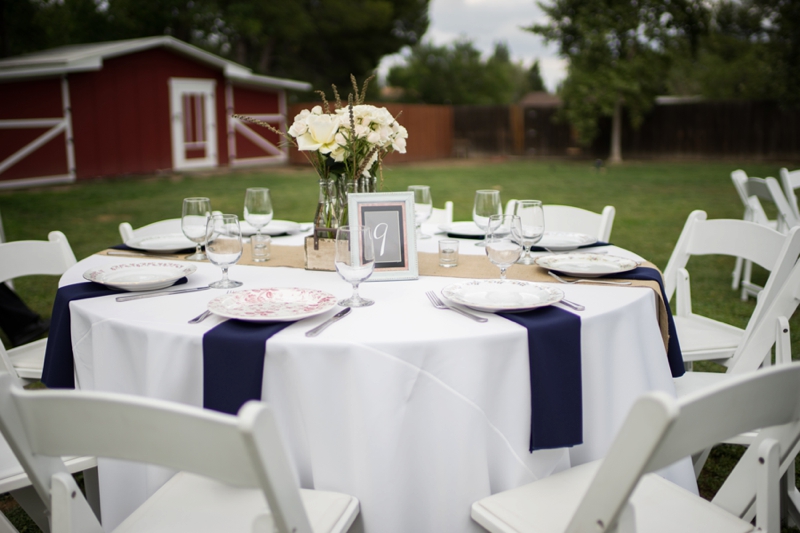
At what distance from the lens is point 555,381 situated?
170 cm

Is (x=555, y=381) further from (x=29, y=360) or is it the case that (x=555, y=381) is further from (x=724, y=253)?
(x=29, y=360)

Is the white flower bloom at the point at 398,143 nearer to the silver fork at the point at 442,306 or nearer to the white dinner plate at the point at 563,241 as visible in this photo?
the silver fork at the point at 442,306

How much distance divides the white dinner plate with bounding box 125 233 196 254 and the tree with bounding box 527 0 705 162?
64.7 ft

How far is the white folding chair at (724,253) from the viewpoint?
246 centimetres

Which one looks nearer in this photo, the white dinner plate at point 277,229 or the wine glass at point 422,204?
the wine glass at point 422,204

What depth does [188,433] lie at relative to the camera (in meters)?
1.03

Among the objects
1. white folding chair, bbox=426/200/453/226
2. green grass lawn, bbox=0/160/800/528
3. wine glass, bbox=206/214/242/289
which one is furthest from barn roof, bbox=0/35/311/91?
wine glass, bbox=206/214/242/289

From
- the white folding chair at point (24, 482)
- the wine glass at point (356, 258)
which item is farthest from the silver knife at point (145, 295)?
the wine glass at point (356, 258)

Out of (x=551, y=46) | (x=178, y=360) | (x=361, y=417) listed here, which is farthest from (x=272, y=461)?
(x=551, y=46)

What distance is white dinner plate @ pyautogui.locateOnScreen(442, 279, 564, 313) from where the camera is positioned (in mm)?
1775

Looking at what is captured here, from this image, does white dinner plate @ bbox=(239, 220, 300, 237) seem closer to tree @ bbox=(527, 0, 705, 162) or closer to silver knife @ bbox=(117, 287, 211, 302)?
silver knife @ bbox=(117, 287, 211, 302)

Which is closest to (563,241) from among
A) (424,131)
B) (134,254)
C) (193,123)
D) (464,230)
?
(464,230)

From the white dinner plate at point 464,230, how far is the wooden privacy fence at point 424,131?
17618 millimetres

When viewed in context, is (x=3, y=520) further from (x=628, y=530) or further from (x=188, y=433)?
(x=628, y=530)
